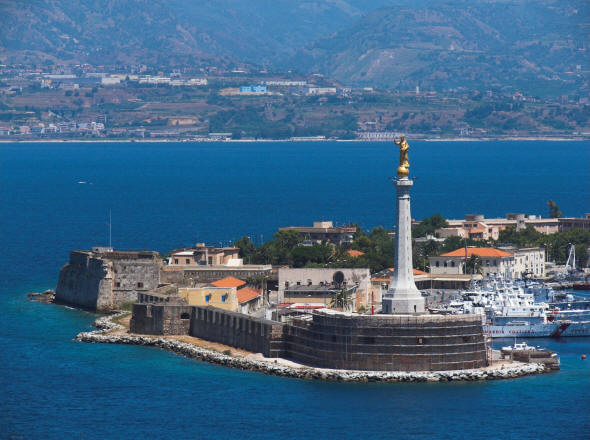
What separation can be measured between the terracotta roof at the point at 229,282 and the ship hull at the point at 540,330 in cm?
978

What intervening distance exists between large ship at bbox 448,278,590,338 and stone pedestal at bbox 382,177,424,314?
21.2ft

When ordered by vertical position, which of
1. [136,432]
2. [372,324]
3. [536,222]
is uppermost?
[536,222]

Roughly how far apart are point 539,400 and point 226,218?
69.2m

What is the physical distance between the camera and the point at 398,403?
130 ft

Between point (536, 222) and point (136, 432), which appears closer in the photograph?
point (136, 432)

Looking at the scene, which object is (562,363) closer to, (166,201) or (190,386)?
(190,386)

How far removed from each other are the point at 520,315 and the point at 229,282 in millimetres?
10892

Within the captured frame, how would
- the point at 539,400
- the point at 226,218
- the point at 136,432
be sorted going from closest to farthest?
the point at 136,432
the point at 539,400
the point at 226,218

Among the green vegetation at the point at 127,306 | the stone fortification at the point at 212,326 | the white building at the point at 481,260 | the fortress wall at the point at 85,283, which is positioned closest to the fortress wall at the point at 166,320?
the stone fortification at the point at 212,326

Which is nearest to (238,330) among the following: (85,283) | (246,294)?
(246,294)

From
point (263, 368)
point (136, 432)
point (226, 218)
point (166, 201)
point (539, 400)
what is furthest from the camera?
point (166, 201)

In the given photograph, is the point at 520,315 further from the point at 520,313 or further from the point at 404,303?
the point at 404,303

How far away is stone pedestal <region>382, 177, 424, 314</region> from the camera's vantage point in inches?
1722

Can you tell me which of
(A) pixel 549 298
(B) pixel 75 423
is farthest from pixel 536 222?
(B) pixel 75 423
